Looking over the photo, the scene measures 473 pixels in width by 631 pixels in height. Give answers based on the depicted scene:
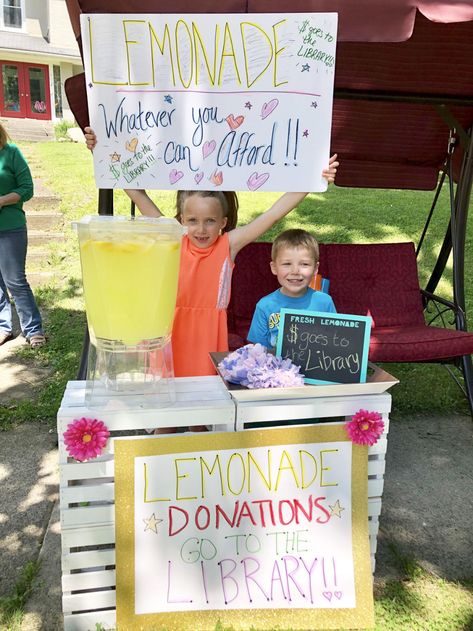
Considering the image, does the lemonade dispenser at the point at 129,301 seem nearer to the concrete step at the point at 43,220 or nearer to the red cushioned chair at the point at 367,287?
the red cushioned chair at the point at 367,287

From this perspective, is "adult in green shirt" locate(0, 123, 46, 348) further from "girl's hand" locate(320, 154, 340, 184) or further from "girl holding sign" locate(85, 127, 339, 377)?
"girl's hand" locate(320, 154, 340, 184)

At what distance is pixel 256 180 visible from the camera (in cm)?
232

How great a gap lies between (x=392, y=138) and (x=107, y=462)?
3253 millimetres

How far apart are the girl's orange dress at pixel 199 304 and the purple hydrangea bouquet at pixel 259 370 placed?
0.51 m

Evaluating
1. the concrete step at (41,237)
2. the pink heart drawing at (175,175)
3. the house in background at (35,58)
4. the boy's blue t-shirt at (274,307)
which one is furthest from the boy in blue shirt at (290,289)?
the house in background at (35,58)

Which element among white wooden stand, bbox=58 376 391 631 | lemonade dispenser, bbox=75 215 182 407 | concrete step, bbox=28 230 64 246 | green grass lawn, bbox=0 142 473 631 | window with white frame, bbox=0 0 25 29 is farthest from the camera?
window with white frame, bbox=0 0 25 29

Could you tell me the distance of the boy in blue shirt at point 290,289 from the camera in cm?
263

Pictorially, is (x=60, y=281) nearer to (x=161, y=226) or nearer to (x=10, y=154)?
(x=10, y=154)

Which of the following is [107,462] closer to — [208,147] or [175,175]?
[175,175]

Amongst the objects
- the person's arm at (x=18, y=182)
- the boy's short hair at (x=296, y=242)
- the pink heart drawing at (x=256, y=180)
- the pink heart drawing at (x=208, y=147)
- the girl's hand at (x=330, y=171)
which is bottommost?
the boy's short hair at (x=296, y=242)

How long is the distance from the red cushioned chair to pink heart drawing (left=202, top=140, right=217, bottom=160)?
5.34 ft

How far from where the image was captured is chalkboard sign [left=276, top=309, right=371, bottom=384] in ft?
6.59

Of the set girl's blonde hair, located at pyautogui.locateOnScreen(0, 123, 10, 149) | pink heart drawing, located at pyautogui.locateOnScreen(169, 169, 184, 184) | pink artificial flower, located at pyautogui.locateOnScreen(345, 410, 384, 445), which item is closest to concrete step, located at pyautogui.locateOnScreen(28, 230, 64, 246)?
girl's blonde hair, located at pyautogui.locateOnScreen(0, 123, 10, 149)

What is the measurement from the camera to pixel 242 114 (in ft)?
7.47
